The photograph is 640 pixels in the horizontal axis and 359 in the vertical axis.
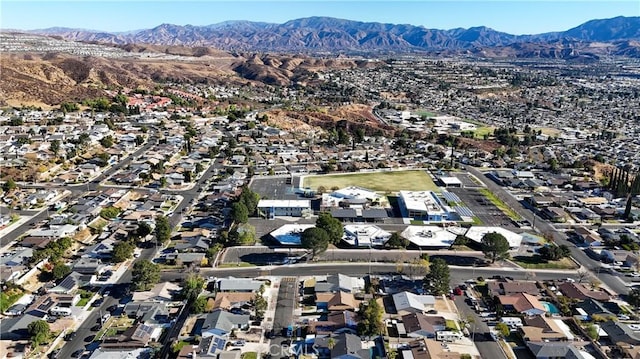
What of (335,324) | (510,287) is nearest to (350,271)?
(335,324)

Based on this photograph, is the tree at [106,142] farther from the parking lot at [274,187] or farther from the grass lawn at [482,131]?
the grass lawn at [482,131]

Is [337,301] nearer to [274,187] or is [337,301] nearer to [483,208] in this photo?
[483,208]

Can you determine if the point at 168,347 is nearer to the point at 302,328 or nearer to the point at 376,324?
the point at 302,328

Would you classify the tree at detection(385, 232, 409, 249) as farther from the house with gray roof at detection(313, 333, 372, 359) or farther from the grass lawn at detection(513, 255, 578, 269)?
the house with gray roof at detection(313, 333, 372, 359)

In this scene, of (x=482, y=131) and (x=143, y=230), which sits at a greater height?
(x=482, y=131)

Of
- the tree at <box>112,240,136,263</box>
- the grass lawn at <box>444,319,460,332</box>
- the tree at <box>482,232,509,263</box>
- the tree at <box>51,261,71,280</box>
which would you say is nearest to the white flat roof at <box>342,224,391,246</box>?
the tree at <box>482,232,509,263</box>

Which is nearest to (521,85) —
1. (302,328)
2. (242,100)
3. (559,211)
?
(242,100)
